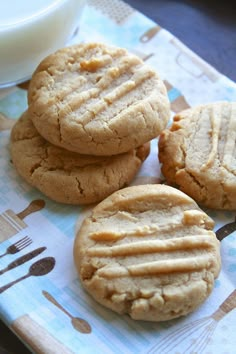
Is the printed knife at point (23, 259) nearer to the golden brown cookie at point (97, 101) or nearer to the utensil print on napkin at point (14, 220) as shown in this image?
the utensil print on napkin at point (14, 220)

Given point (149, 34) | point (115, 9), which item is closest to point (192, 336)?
point (149, 34)

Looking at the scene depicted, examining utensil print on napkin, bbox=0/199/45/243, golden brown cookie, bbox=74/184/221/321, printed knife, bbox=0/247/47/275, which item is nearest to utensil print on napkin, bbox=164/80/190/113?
golden brown cookie, bbox=74/184/221/321

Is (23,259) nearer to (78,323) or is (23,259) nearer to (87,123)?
(78,323)

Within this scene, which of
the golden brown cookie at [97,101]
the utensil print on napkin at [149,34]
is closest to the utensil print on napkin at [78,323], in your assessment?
the golden brown cookie at [97,101]

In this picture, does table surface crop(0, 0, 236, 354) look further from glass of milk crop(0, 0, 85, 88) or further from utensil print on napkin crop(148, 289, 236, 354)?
utensil print on napkin crop(148, 289, 236, 354)

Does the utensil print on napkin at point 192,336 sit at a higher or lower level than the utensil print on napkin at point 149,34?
lower
